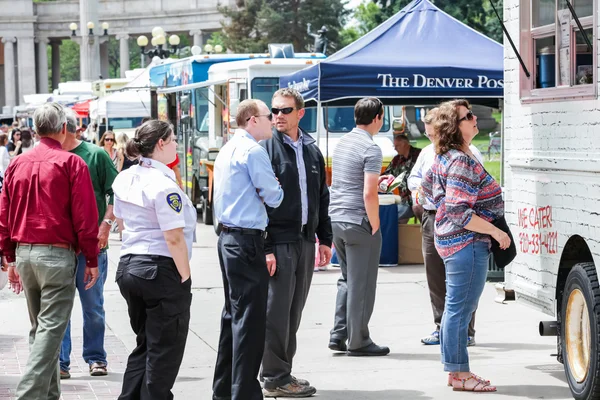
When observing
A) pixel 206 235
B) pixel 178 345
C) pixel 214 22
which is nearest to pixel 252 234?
pixel 178 345

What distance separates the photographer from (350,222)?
8695 mm

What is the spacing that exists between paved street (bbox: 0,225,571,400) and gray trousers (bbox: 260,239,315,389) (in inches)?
15.3

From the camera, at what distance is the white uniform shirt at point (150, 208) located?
6164 millimetres

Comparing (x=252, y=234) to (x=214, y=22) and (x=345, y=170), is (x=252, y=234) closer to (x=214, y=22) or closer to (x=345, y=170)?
(x=345, y=170)

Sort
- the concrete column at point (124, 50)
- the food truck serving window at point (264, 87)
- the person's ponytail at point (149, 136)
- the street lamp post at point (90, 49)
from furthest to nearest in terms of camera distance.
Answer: the concrete column at point (124, 50)
the street lamp post at point (90, 49)
the food truck serving window at point (264, 87)
the person's ponytail at point (149, 136)

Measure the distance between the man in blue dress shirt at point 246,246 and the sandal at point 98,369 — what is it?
173cm

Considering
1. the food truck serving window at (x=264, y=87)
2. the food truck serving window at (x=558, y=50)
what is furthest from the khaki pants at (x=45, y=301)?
the food truck serving window at (x=264, y=87)

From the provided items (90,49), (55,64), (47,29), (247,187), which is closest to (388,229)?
(247,187)

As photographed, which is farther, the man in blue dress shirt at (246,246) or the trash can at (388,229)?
the trash can at (388,229)

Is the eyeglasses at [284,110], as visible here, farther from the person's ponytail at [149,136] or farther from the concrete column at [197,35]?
the concrete column at [197,35]

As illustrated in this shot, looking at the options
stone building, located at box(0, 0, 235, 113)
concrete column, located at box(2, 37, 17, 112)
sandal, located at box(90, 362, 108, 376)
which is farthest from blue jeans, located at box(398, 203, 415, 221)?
concrete column, located at box(2, 37, 17, 112)

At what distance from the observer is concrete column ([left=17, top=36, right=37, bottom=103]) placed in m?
107

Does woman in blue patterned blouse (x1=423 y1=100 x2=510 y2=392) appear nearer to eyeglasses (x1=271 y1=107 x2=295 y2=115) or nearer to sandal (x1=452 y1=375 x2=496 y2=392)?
sandal (x1=452 y1=375 x2=496 y2=392)

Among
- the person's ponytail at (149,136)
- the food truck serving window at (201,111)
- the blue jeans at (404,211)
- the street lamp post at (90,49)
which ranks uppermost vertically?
the street lamp post at (90,49)
